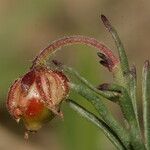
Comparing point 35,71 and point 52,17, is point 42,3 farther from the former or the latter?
point 35,71

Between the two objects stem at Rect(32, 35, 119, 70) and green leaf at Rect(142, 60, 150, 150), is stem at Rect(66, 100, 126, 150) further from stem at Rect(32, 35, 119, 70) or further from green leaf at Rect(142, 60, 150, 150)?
stem at Rect(32, 35, 119, 70)

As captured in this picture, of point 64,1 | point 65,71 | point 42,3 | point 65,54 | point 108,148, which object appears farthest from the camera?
point 64,1

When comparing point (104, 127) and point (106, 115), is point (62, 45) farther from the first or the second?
point (104, 127)

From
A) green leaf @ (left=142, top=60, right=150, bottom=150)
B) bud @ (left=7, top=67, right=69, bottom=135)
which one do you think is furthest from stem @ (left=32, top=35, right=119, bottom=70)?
green leaf @ (left=142, top=60, right=150, bottom=150)

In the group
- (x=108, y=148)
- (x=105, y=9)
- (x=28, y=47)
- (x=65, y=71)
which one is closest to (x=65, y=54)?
(x=28, y=47)

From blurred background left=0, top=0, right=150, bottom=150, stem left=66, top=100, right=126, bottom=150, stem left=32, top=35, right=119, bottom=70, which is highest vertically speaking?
blurred background left=0, top=0, right=150, bottom=150

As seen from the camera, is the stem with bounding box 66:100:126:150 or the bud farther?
the stem with bounding box 66:100:126:150

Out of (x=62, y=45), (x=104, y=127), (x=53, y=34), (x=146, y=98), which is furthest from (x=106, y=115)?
(x=53, y=34)

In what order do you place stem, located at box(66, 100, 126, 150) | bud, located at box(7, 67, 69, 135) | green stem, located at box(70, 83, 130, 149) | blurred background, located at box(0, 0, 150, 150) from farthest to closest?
blurred background, located at box(0, 0, 150, 150) < stem, located at box(66, 100, 126, 150) < green stem, located at box(70, 83, 130, 149) < bud, located at box(7, 67, 69, 135)
